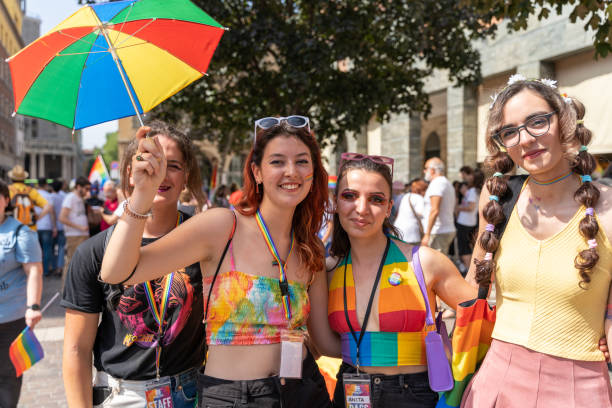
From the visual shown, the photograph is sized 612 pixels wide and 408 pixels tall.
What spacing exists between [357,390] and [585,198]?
1.20 metres

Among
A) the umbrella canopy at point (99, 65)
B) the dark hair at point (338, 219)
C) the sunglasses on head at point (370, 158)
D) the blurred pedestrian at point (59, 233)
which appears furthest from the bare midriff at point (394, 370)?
the blurred pedestrian at point (59, 233)

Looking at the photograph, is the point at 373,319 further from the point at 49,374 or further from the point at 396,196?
the point at 396,196

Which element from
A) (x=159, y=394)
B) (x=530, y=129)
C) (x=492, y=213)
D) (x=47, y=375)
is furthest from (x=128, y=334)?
(x=47, y=375)

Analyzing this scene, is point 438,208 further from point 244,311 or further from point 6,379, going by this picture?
point 244,311

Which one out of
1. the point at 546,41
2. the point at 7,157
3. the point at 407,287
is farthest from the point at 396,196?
the point at 7,157

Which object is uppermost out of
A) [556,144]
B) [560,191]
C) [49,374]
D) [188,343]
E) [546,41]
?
[546,41]

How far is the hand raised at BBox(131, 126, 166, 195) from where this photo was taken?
1835 mm

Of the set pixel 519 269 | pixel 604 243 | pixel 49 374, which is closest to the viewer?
pixel 604 243

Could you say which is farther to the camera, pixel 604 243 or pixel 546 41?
pixel 546 41

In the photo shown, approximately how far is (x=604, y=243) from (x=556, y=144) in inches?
16.0

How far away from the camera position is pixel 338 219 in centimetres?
264

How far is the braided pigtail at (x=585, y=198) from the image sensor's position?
1895 millimetres

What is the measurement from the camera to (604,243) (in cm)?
193

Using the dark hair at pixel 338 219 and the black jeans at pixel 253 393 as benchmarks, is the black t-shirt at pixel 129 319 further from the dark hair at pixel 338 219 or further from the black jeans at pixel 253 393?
the dark hair at pixel 338 219
